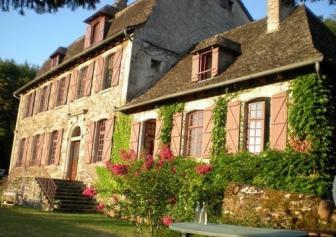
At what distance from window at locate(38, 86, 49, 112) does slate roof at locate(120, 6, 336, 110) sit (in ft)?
30.7

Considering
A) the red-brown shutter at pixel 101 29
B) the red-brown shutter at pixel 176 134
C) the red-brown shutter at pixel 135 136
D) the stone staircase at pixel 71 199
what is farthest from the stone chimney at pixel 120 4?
the red-brown shutter at pixel 176 134

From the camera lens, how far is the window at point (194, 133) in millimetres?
14150

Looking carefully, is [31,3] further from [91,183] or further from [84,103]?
[84,103]

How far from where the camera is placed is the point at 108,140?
17516mm

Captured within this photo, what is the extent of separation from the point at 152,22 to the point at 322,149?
10.1m

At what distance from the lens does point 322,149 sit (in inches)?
408

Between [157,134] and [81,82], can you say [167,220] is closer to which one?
[157,134]

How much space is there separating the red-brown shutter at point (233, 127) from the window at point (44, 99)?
14.4 meters

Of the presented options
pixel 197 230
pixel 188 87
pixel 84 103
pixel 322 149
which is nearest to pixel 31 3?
pixel 197 230

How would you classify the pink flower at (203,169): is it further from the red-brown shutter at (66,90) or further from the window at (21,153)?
the window at (21,153)

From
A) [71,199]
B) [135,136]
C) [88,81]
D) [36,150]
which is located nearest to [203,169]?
[135,136]

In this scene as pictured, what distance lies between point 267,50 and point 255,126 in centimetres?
266

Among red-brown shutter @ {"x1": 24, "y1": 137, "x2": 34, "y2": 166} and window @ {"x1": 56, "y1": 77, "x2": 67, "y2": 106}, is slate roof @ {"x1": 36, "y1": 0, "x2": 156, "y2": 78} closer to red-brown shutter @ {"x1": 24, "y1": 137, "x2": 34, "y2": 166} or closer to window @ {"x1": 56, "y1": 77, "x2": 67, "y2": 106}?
window @ {"x1": 56, "y1": 77, "x2": 67, "y2": 106}

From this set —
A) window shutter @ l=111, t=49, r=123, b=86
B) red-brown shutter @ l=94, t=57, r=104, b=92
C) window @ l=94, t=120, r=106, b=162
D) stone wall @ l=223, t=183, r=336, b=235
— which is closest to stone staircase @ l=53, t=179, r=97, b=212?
window @ l=94, t=120, r=106, b=162
